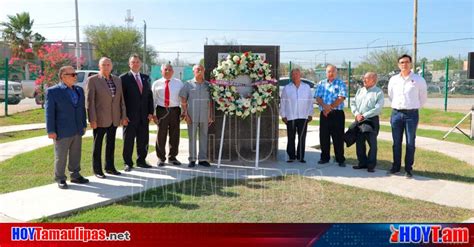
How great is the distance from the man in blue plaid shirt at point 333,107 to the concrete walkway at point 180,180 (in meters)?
Answer: 0.49

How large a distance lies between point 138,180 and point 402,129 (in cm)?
422

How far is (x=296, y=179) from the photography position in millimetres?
6363

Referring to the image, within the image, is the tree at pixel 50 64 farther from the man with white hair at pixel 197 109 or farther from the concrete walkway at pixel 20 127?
the man with white hair at pixel 197 109

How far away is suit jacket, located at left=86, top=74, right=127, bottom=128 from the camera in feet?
19.7

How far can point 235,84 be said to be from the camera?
22.8ft

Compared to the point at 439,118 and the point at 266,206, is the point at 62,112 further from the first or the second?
the point at 439,118

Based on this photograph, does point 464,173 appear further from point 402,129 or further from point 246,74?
point 246,74

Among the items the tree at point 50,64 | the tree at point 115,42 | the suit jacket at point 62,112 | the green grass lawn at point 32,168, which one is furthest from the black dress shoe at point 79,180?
the tree at point 115,42

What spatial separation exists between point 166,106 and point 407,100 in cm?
391

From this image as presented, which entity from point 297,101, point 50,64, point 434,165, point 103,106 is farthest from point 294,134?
point 50,64

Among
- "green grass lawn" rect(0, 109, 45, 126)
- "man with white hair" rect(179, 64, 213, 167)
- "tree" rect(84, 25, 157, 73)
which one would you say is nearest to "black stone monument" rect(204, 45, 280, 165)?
"man with white hair" rect(179, 64, 213, 167)

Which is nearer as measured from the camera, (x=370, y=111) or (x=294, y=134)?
(x=370, y=111)

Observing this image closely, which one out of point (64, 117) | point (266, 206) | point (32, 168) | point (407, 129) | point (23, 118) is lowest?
point (266, 206)

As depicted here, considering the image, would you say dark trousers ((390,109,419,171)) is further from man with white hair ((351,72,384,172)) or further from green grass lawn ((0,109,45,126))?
green grass lawn ((0,109,45,126))
